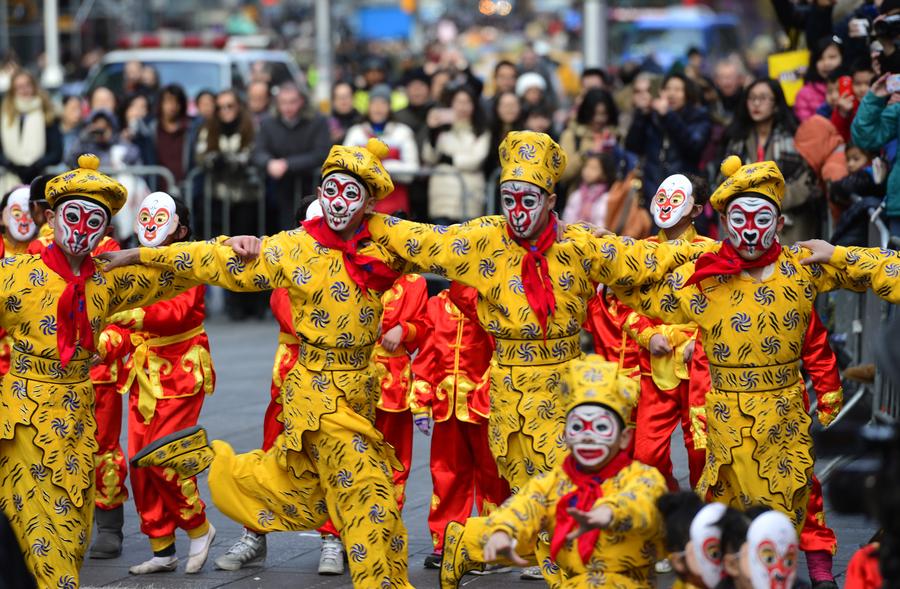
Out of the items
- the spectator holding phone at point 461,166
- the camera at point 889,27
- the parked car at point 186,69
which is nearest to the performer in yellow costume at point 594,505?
the camera at point 889,27

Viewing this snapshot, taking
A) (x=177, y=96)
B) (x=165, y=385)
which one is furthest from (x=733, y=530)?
(x=177, y=96)

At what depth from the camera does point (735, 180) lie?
7.29m

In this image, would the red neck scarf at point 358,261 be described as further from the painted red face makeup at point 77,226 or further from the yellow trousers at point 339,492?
the painted red face makeup at point 77,226

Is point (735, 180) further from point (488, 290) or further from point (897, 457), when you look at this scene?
point (897, 457)

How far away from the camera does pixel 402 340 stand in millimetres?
8461

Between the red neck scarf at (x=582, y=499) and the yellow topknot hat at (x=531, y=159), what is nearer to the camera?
the red neck scarf at (x=582, y=499)

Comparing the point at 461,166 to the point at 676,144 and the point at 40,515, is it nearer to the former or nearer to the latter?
the point at 676,144

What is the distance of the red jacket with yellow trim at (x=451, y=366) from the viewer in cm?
830

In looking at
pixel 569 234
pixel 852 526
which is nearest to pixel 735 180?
pixel 569 234

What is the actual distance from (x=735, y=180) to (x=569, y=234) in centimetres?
73

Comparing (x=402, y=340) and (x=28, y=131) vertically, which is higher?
(x=28, y=131)

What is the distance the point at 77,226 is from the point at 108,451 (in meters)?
1.52

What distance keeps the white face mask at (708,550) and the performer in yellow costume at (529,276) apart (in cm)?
158

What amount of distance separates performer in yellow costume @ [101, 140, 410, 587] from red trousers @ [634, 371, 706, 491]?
1397 mm
